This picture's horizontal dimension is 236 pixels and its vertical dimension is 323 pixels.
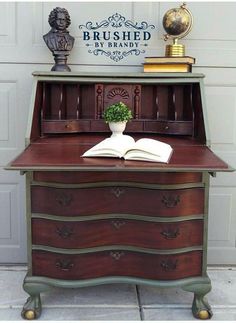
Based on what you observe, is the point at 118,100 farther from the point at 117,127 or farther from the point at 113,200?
the point at 113,200

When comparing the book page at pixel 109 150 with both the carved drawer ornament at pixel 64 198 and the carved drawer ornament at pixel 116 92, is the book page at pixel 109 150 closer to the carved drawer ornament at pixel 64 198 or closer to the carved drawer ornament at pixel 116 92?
the carved drawer ornament at pixel 64 198

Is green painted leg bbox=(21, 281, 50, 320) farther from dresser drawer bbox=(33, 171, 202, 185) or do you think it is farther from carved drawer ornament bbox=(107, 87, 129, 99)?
carved drawer ornament bbox=(107, 87, 129, 99)

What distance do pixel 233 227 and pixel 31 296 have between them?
4.51 ft

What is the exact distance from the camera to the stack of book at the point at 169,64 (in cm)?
247

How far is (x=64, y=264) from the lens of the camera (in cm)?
219

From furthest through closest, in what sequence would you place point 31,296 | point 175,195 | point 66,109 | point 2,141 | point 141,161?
point 2,141, point 66,109, point 31,296, point 175,195, point 141,161

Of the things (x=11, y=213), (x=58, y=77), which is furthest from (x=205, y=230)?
(x=11, y=213)

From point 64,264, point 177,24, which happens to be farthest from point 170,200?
point 177,24

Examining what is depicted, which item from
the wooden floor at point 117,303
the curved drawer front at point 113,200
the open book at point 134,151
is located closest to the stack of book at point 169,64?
the open book at point 134,151

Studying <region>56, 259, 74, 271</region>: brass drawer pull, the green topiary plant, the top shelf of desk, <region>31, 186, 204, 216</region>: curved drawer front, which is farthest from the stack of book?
<region>56, 259, 74, 271</region>: brass drawer pull

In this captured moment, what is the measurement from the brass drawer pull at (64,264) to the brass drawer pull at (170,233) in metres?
0.47

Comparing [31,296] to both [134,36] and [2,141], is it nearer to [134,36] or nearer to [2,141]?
[2,141]

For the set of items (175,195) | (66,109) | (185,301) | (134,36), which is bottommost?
(185,301)

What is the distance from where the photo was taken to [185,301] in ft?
8.07
